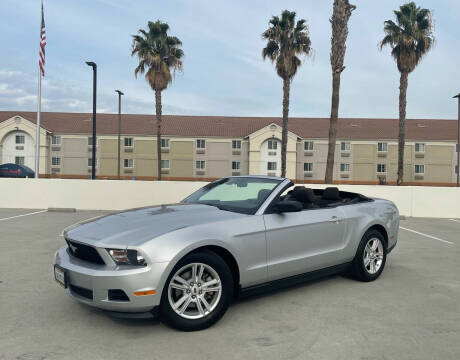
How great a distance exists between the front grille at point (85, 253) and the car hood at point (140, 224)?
0.21 feet

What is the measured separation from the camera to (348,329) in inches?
154

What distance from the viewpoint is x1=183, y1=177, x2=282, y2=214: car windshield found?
455cm

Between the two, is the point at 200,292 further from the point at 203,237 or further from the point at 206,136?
the point at 206,136

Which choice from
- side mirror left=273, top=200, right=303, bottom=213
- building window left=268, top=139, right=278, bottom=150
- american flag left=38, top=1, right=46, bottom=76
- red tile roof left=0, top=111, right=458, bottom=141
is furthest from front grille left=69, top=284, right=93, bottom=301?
red tile roof left=0, top=111, right=458, bottom=141

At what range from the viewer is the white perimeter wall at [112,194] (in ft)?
55.9

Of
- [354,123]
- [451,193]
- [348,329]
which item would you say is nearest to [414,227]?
[451,193]

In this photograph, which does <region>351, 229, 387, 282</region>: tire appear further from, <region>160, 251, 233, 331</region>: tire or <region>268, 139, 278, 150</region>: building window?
<region>268, 139, 278, 150</region>: building window

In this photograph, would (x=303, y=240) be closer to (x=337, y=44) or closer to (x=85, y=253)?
(x=85, y=253)

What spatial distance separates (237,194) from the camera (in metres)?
5.22

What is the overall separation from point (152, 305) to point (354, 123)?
56.4 metres

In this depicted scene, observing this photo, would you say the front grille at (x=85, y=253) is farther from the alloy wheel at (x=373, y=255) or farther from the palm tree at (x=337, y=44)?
the palm tree at (x=337, y=44)

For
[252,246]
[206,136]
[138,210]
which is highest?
[206,136]

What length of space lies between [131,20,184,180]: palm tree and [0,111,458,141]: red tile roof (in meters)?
22.4

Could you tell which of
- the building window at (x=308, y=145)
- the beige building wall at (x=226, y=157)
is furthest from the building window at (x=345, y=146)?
the building window at (x=308, y=145)
